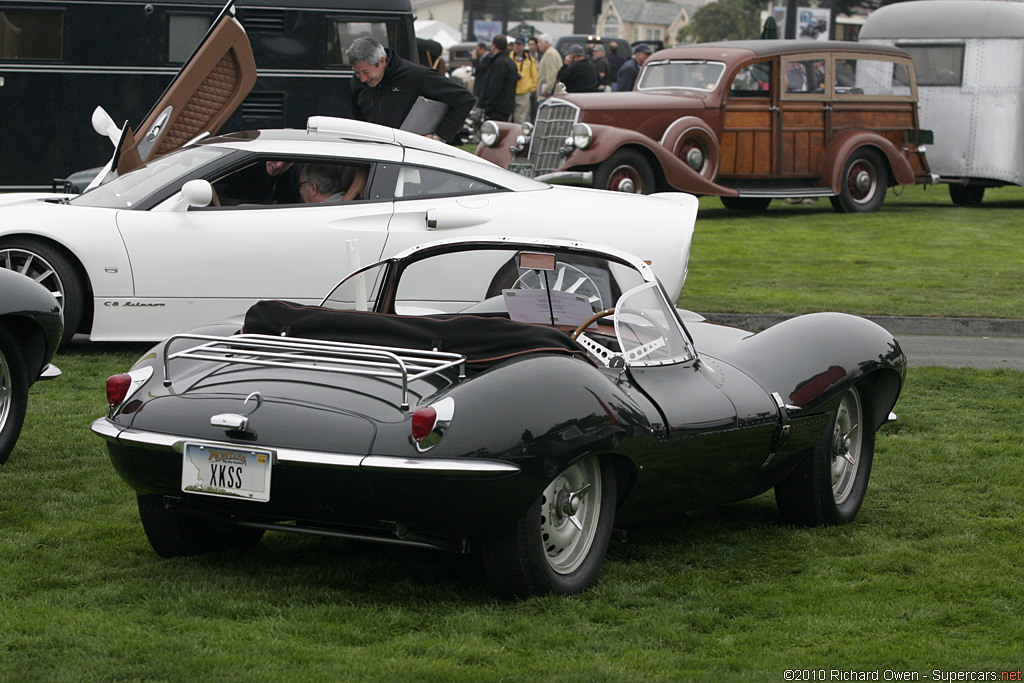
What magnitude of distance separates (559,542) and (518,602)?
0.87 feet

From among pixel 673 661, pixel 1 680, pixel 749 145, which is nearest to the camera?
pixel 1 680

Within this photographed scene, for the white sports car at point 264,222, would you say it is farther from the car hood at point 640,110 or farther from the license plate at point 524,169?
the car hood at point 640,110

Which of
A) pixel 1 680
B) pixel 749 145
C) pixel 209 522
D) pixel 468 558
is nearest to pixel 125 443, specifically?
pixel 209 522

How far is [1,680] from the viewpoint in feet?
11.4

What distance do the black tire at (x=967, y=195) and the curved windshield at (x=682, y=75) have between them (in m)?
5.21

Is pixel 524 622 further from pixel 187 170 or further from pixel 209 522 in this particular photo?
pixel 187 170

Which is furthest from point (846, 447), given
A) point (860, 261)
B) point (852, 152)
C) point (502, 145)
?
point (852, 152)

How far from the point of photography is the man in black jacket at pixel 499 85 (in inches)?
850

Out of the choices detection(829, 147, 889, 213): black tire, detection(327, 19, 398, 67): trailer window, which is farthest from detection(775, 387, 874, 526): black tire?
detection(829, 147, 889, 213): black tire

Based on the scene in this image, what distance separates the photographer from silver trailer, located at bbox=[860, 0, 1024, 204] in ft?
65.1

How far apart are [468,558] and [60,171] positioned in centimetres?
1248

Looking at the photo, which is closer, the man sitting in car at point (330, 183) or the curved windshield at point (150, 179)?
the curved windshield at point (150, 179)

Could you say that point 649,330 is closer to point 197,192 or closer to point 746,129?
point 197,192

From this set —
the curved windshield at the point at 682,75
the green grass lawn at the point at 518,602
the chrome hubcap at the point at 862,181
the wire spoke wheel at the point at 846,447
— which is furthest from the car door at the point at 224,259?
the chrome hubcap at the point at 862,181
